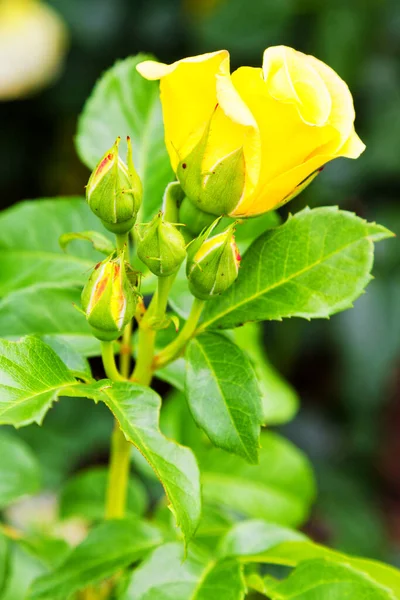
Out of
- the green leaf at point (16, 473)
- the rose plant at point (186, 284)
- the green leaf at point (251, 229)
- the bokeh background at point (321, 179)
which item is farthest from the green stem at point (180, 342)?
the bokeh background at point (321, 179)

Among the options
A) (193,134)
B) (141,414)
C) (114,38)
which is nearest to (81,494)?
(141,414)

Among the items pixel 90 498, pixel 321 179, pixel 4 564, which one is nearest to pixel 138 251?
pixel 4 564

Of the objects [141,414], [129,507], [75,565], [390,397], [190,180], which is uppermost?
[190,180]

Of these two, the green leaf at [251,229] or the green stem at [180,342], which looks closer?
the green stem at [180,342]

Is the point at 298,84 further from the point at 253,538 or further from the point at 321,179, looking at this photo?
the point at 321,179

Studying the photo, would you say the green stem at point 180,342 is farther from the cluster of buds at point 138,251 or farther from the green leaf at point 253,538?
the green leaf at point 253,538

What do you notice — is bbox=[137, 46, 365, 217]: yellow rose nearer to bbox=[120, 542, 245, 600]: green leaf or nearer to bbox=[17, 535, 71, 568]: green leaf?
bbox=[120, 542, 245, 600]: green leaf

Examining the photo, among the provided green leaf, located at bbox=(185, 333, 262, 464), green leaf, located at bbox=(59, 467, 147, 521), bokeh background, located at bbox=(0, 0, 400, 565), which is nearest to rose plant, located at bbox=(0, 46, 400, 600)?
green leaf, located at bbox=(185, 333, 262, 464)

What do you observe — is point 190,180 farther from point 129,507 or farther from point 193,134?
point 129,507
